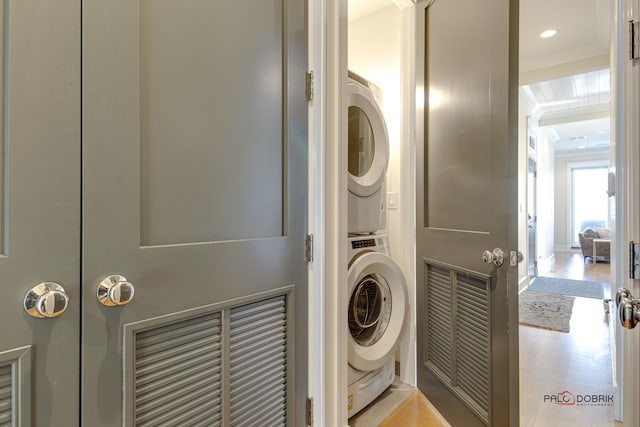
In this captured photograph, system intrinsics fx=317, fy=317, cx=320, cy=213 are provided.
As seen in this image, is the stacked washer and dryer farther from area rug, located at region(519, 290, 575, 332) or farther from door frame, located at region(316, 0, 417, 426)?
area rug, located at region(519, 290, 575, 332)

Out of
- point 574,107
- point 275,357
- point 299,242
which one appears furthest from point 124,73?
point 574,107

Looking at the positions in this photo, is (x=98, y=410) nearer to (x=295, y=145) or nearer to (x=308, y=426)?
(x=308, y=426)

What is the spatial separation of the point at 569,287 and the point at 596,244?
316cm

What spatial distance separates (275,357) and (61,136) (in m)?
0.88

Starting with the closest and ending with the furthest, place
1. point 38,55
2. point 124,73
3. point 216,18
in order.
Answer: point 38,55
point 124,73
point 216,18

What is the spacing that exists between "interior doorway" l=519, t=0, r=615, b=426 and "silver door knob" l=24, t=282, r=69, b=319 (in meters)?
2.18

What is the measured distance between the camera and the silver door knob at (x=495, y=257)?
1230mm

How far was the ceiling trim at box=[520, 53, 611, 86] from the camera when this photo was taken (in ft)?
10.8

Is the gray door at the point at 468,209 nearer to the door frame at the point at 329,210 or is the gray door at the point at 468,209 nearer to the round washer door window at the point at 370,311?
the round washer door window at the point at 370,311

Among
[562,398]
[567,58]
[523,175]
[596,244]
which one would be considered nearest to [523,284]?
[523,175]

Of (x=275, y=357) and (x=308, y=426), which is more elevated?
(x=275, y=357)

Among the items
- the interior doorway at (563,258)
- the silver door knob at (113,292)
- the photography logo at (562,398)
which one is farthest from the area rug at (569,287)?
the silver door knob at (113,292)

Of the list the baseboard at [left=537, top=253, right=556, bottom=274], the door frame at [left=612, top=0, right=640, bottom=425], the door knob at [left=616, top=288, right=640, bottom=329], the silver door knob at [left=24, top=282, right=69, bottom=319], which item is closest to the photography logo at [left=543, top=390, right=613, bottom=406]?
the door frame at [left=612, top=0, right=640, bottom=425]

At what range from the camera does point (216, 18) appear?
92 centimetres
